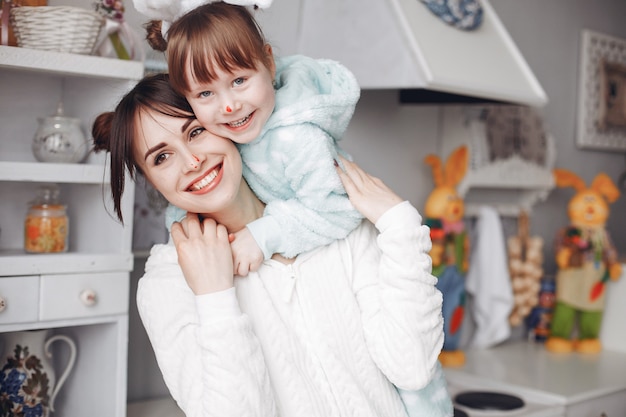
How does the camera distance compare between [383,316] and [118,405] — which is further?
[118,405]

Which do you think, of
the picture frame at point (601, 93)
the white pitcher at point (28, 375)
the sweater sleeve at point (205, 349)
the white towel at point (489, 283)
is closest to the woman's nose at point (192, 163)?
the sweater sleeve at point (205, 349)

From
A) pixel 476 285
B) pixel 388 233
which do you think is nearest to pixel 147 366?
pixel 388 233

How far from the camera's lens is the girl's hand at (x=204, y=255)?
1362mm

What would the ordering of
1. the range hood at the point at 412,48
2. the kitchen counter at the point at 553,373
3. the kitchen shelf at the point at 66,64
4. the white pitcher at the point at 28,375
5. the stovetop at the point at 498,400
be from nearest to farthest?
the kitchen shelf at the point at 66,64, the white pitcher at the point at 28,375, the range hood at the point at 412,48, the stovetop at the point at 498,400, the kitchen counter at the point at 553,373

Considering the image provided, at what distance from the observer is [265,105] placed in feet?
4.54

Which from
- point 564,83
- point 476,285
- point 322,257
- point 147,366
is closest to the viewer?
point 322,257

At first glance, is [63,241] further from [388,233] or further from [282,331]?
[388,233]

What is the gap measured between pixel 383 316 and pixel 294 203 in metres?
0.27

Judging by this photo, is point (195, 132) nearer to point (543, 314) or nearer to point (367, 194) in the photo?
point (367, 194)

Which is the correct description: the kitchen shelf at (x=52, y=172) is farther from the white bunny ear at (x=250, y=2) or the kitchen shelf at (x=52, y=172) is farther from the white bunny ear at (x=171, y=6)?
the white bunny ear at (x=250, y=2)

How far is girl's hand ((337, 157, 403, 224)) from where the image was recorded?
148cm

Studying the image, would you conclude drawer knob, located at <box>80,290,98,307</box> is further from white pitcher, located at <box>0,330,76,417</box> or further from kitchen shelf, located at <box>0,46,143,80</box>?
kitchen shelf, located at <box>0,46,143,80</box>

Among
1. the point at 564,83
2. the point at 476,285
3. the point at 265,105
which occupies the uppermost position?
the point at 564,83

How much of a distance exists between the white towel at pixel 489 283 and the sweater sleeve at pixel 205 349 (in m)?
1.65
